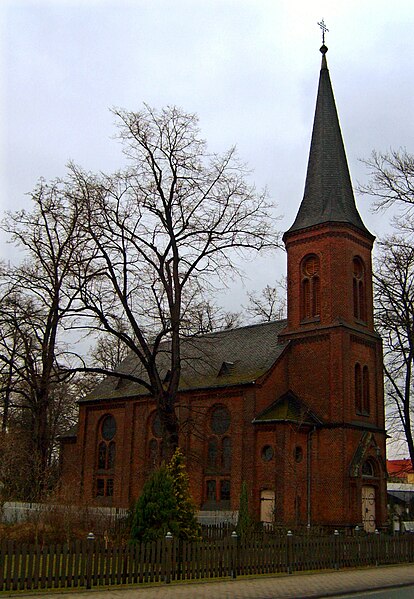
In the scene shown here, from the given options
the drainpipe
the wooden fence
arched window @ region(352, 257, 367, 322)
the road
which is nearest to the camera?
the wooden fence

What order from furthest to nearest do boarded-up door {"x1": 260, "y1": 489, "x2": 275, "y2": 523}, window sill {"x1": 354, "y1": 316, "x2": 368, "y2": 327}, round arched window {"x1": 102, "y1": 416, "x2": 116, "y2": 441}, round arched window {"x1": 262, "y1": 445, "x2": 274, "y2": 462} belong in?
round arched window {"x1": 102, "y1": 416, "x2": 116, "y2": 441} < window sill {"x1": 354, "y1": 316, "x2": 368, "y2": 327} < round arched window {"x1": 262, "y1": 445, "x2": 274, "y2": 462} < boarded-up door {"x1": 260, "y1": 489, "x2": 275, "y2": 523}

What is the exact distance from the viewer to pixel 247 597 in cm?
1333

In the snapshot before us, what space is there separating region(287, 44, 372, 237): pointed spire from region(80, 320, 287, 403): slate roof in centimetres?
642

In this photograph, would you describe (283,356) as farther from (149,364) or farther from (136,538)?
(136,538)

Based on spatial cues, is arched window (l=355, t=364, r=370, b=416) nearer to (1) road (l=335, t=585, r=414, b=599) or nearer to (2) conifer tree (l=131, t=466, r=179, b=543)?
(2) conifer tree (l=131, t=466, r=179, b=543)

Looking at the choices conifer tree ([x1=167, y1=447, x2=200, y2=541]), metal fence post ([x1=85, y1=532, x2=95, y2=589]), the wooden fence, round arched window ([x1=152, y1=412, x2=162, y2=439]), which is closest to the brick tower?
round arched window ([x1=152, y1=412, x2=162, y2=439])

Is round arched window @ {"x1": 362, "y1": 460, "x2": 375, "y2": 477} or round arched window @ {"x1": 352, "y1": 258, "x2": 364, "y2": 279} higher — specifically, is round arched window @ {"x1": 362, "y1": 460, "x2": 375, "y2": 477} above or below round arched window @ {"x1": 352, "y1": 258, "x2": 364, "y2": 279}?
below

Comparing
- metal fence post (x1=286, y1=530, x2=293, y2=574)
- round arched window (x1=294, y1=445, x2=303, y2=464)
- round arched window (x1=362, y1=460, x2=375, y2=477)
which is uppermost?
round arched window (x1=294, y1=445, x2=303, y2=464)

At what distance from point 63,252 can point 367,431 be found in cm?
1733

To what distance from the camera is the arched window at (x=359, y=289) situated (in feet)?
121

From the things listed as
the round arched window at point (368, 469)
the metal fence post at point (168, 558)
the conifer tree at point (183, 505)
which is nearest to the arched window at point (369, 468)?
the round arched window at point (368, 469)

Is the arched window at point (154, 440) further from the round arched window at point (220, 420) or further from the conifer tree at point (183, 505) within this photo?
the conifer tree at point (183, 505)

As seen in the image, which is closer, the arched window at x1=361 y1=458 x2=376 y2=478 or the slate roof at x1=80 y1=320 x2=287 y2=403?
the arched window at x1=361 y1=458 x2=376 y2=478

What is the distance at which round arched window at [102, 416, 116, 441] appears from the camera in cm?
4384
